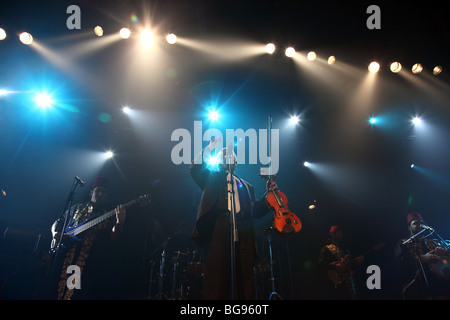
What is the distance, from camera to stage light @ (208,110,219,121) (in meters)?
6.50

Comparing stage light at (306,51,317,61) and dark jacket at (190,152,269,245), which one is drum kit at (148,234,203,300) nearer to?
dark jacket at (190,152,269,245)

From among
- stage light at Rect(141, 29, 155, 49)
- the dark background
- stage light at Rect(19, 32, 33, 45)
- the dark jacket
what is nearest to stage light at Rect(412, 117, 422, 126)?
the dark background

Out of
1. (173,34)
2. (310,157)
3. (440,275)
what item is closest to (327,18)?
(173,34)

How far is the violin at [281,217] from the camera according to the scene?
343cm

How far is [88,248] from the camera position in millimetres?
4207

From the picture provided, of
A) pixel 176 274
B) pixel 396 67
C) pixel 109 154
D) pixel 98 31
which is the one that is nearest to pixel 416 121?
pixel 396 67

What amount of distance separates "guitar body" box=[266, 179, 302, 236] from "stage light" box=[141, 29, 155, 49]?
3785 mm

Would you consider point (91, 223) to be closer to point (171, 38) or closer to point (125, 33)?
point (125, 33)

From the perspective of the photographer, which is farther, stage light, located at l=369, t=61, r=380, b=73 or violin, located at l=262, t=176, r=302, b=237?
stage light, located at l=369, t=61, r=380, b=73

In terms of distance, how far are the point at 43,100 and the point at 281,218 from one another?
225 inches
